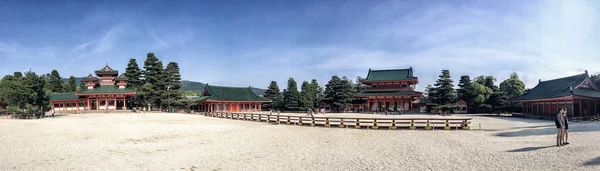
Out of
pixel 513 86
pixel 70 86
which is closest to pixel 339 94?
pixel 513 86

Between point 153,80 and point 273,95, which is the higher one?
point 153,80

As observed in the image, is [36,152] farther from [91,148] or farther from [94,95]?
[94,95]

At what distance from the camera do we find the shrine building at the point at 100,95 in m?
46.5

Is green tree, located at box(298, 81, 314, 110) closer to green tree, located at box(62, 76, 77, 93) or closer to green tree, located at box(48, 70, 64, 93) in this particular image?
green tree, located at box(62, 76, 77, 93)

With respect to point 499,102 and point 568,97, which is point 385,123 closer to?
point 568,97

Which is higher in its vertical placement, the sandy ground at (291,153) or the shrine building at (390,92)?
the shrine building at (390,92)

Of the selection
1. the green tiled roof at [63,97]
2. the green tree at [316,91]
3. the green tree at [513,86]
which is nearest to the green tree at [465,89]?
the green tree at [513,86]

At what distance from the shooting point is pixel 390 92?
2082 inches

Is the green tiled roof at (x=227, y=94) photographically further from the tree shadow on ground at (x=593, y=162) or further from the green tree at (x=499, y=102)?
the tree shadow on ground at (x=593, y=162)

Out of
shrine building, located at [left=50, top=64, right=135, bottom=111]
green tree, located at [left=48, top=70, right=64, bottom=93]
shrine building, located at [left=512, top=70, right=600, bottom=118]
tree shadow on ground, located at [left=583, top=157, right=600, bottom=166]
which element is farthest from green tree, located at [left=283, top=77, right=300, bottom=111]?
tree shadow on ground, located at [left=583, top=157, right=600, bottom=166]

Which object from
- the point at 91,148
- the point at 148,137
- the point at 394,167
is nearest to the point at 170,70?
the point at 148,137

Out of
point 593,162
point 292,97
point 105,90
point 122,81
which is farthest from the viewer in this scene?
point 292,97

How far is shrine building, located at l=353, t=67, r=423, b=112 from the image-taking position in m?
52.0

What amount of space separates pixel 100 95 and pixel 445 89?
5070 cm
